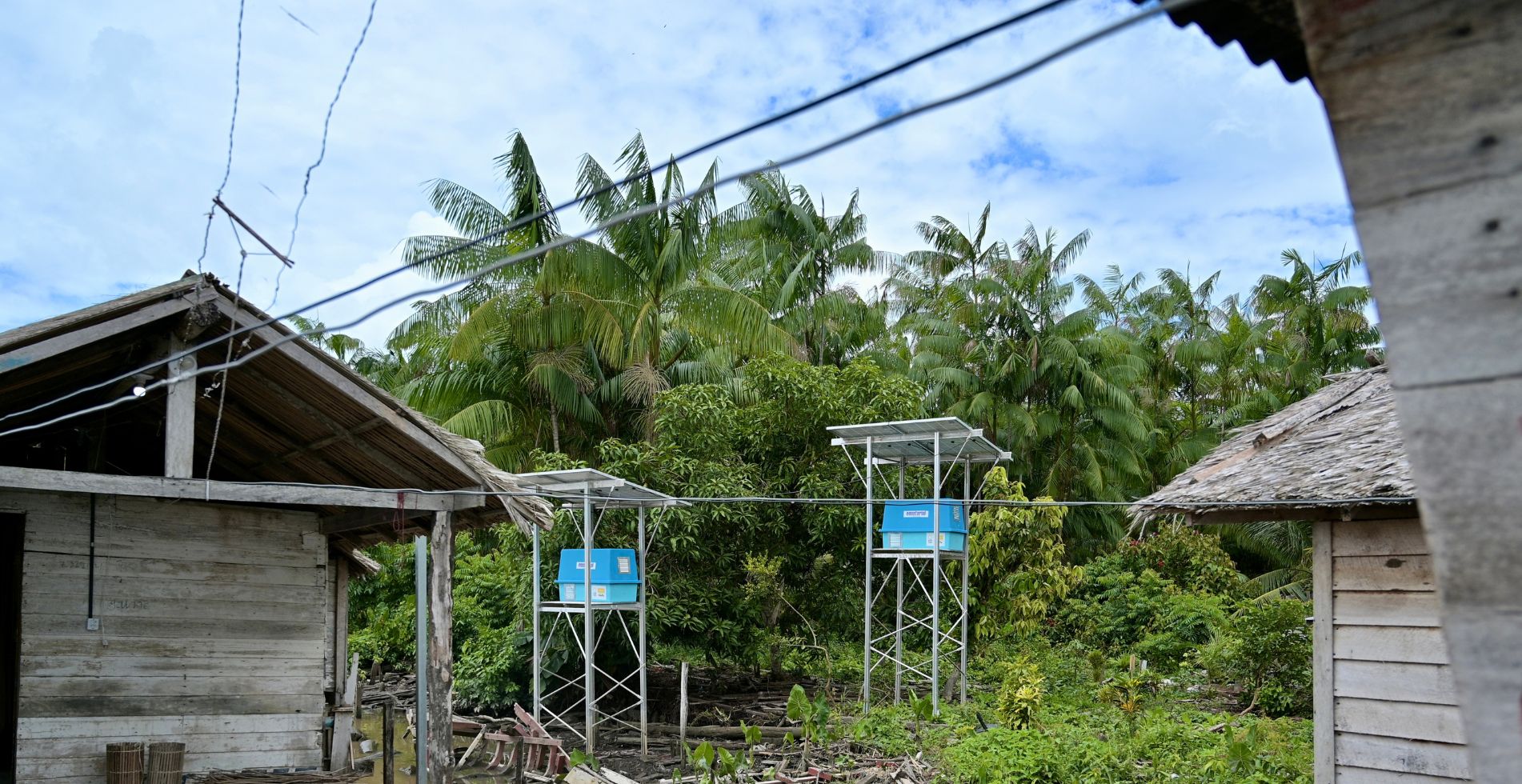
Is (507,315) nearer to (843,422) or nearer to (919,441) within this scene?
(843,422)

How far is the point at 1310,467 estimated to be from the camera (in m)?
8.16

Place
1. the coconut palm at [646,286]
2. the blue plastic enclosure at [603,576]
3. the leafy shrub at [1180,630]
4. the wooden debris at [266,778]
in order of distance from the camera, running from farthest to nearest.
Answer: the coconut palm at [646,286], the leafy shrub at [1180,630], the blue plastic enclosure at [603,576], the wooden debris at [266,778]

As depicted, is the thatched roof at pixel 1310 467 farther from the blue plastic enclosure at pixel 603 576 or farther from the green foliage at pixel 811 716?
the blue plastic enclosure at pixel 603 576

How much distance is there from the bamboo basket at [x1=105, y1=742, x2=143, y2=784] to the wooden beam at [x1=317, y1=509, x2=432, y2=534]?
2.28 m

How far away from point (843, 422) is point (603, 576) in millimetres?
6095

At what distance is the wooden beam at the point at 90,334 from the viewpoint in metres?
6.66

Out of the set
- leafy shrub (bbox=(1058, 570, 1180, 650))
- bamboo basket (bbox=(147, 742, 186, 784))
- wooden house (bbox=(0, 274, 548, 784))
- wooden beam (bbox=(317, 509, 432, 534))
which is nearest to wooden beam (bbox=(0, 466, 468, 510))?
wooden house (bbox=(0, 274, 548, 784))

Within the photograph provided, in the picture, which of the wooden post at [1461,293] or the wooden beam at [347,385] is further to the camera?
the wooden beam at [347,385]

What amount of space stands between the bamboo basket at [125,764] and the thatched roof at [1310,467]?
8.18 meters

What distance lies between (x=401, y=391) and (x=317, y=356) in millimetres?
20590

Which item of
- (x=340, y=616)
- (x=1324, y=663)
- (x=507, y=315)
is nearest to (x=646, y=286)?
(x=507, y=315)

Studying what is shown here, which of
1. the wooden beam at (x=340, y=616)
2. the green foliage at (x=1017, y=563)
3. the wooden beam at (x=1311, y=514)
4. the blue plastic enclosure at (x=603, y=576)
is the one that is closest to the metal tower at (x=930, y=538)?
the green foliage at (x=1017, y=563)

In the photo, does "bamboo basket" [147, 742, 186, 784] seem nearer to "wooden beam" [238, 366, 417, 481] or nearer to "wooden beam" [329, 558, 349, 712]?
"wooden beam" [238, 366, 417, 481]

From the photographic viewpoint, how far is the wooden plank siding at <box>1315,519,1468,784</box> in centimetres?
738
